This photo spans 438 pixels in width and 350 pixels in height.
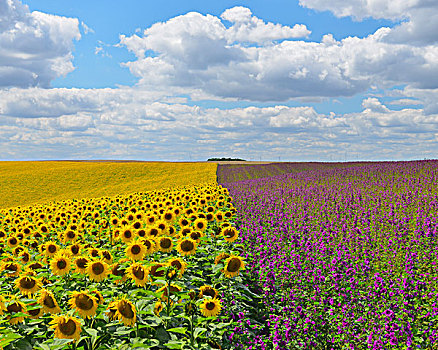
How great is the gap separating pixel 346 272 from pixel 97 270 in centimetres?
378

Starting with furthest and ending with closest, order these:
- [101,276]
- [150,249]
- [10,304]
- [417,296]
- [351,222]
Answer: [351,222] < [417,296] < [150,249] < [101,276] < [10,304]

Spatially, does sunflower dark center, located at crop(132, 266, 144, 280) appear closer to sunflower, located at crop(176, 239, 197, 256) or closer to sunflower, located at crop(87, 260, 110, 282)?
sunflower, located at crop(87, 260, 110, 282)

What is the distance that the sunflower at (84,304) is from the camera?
3.01 m

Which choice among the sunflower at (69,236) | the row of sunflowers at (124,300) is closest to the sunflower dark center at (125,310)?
the row of sunflowers at (124,300)

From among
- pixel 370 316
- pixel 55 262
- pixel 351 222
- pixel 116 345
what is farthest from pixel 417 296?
pixel 55 262

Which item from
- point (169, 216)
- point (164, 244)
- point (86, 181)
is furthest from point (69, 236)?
point (86, 181)

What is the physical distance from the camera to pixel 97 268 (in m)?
3.89

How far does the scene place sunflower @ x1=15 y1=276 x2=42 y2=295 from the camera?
3788 mm

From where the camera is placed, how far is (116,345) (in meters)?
3.09

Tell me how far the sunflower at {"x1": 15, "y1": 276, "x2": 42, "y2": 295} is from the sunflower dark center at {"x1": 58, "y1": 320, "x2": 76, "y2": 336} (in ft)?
3.92

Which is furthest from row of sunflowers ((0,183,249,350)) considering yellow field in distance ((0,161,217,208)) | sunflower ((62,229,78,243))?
yellow field in distance ((0,161,217,208))

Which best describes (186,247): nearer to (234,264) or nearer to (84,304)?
(234,264)

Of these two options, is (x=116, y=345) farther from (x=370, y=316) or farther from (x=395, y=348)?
(x=370, y=316)

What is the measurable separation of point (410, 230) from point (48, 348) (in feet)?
23.7
